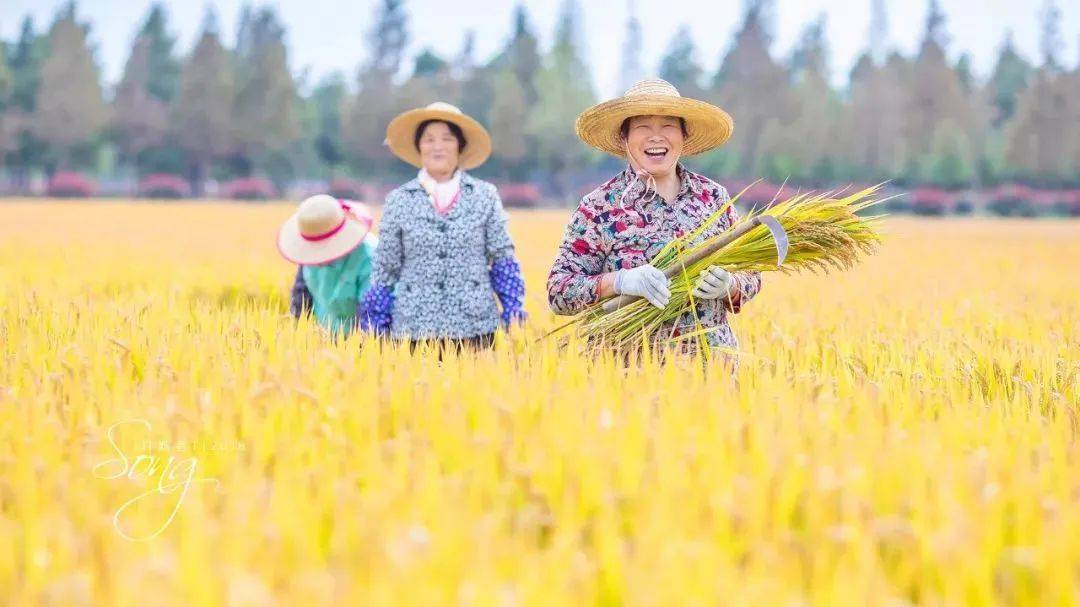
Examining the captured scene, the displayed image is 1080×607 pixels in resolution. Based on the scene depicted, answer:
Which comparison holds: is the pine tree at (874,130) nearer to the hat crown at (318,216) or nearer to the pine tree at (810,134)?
the pine tree at (810,134)

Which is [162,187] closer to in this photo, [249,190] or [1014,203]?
[249,190]

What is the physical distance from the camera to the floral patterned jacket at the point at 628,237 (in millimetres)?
3547

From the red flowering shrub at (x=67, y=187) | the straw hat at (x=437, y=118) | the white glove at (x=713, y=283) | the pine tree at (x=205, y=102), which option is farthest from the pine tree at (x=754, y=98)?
the white glove at (x=713, y=283)

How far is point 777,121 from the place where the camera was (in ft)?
155

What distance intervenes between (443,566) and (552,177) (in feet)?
190

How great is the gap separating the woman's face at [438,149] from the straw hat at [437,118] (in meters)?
0.07

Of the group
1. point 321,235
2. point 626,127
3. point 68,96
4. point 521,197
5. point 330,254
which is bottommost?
point 330,254

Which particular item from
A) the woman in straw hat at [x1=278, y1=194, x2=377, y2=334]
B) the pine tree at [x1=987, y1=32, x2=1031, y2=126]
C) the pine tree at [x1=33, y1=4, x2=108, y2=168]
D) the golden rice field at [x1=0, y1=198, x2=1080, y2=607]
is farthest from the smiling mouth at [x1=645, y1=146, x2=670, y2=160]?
the pine tree at [x1=987, y1=32, x2=1031, y2=126]

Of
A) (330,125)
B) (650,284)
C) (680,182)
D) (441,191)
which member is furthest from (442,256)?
(330,125)

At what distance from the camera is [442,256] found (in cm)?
445

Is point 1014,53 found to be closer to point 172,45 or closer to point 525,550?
point 172,45

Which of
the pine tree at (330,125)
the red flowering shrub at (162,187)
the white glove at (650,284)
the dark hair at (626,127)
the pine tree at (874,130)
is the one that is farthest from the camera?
the pine tree at (330,125)

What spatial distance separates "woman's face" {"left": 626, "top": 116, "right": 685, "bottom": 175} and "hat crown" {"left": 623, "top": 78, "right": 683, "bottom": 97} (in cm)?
11

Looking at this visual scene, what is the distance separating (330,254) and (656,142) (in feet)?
7.25
